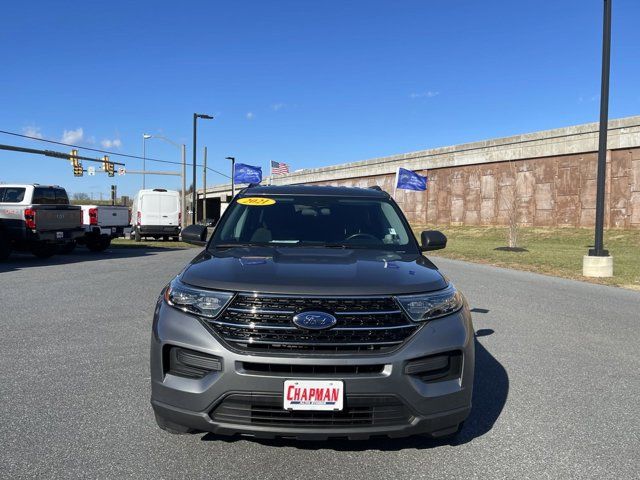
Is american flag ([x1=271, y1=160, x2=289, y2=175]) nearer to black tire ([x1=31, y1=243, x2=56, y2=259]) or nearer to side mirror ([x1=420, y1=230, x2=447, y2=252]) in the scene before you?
black tire ([x1=31, y1=243, x2=56, y2=259])

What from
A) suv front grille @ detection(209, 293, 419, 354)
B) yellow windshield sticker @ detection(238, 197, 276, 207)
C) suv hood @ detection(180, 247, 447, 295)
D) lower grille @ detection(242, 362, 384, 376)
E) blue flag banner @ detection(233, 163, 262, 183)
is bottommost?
lower grille @ detection(242, 362, 384, 376)

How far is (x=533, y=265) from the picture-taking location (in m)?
16.3

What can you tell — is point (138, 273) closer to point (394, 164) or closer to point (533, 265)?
point (533, 265)

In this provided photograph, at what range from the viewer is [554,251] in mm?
22203

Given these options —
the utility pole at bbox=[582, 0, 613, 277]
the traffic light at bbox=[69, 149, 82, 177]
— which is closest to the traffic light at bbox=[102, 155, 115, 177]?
the traffic light at bbox=[69, 149, 82, 177]

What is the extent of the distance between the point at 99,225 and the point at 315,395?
19.2m

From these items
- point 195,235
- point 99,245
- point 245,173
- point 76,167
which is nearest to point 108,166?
point 76,167

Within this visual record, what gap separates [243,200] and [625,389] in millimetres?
3659

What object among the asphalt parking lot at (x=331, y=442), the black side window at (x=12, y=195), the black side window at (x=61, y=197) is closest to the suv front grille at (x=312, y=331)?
the asphalt parking lot at (x=331, y=442)

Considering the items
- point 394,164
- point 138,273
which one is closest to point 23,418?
point 138,273

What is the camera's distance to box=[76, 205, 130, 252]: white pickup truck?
788 inches

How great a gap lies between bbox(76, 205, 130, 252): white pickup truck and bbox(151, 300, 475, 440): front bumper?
17.9 meters

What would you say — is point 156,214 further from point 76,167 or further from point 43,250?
point 76,167

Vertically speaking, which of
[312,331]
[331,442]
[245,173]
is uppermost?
[245,173]
